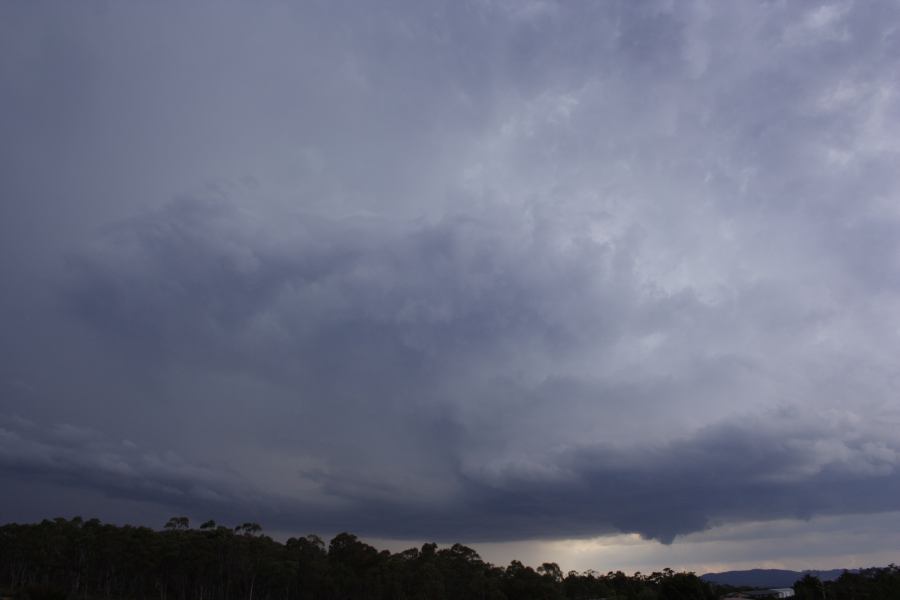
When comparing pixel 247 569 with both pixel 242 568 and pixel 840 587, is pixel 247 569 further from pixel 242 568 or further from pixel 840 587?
pixel 840 587

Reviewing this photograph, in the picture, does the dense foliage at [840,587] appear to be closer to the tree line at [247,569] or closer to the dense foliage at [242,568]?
the tree line at [247,569]

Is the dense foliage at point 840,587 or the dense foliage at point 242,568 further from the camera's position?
the dense foliage at point 840,587

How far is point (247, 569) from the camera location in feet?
433

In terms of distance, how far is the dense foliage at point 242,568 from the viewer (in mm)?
131250

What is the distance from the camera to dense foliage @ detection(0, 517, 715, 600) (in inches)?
5167

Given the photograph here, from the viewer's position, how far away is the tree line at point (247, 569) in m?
131

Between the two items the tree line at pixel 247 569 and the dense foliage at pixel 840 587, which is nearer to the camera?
the tree line at pixel 247 569

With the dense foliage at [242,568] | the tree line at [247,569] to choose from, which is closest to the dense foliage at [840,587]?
the tree line at [247,569]

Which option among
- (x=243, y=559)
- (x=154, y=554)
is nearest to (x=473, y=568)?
(x=243, y=559)

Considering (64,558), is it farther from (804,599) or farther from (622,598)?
(804,599)

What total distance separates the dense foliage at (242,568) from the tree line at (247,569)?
23cm

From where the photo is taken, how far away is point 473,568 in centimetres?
14700

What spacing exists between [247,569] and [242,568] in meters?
1.05

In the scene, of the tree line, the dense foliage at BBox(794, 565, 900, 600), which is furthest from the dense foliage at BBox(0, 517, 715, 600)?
the dense foliage at BBox(794, 565, 900, 600)
